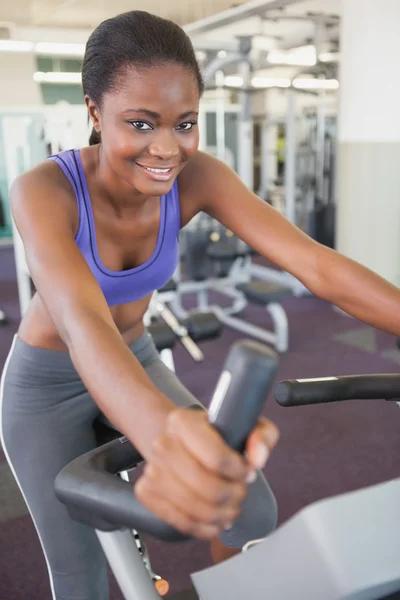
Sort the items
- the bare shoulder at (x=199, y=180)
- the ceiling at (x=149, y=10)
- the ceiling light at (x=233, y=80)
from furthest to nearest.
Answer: the ceiling light at (x=233, y=80), the ceiling at (x=149, y=10), the bare shoulder at (x=199, y=180)

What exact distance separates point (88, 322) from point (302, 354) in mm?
3146

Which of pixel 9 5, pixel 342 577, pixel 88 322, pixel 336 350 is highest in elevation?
pixel 9 5

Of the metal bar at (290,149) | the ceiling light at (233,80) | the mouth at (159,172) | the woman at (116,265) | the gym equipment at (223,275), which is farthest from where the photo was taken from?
the ceiling light at (233,80)

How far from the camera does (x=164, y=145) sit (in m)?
0.78

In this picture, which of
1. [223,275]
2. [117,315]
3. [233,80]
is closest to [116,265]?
[117,315]

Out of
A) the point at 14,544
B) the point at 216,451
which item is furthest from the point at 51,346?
the point at 14,544

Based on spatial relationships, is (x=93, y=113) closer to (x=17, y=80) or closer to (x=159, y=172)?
(x=159, y=172)

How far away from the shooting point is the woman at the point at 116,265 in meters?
0.73

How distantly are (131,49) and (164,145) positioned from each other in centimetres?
15

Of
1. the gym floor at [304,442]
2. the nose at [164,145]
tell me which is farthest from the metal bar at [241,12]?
the nose at [164,145]

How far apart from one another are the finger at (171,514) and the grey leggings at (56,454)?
54 cm

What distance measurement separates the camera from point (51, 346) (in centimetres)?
107

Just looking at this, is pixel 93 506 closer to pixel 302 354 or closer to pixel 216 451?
pixel 216 451

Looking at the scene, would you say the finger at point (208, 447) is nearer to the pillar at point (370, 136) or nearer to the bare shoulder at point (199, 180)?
the bare shoulder at point (199, 180)
